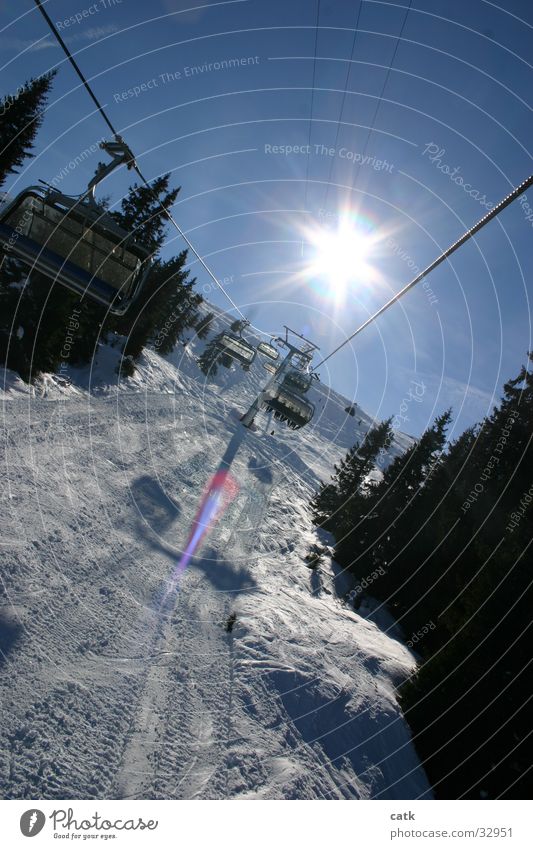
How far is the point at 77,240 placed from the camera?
8406mm

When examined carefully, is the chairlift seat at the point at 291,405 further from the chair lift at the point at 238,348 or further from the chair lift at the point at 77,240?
the chair lift at the point at 77,240

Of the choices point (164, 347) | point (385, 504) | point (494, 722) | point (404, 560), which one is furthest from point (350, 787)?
point (164, 347)

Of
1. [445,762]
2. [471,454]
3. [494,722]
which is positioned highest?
[471,454]

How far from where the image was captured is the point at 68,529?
32.4ft

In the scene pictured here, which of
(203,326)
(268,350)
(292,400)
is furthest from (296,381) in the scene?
(203,326)

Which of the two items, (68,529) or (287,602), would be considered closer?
(68,529)

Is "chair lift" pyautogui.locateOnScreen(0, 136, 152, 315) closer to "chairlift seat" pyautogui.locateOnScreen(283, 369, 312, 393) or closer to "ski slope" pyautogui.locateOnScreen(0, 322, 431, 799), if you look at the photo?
"ski slope" pyautogui.locateOnScreen(0, 322, 431, 799)

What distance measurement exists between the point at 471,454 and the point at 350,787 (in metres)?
26.5

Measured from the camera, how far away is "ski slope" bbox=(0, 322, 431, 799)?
5.70 meters

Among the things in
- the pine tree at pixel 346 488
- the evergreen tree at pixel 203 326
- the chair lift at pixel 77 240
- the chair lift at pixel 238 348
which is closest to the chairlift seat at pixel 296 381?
the chair lift at pixel 238 348

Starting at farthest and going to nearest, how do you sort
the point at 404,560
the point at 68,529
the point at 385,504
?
the point at 385,504 < the point at 404,560 < the point at 68,529

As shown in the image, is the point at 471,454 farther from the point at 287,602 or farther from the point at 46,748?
Answer: the point at 46,748
